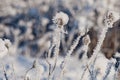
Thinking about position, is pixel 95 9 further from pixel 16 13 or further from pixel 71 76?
pixel 71 76

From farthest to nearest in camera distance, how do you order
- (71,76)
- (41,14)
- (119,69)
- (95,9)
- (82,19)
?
1. (41,14)
2. (95,9)
3. (82,19)
4. (71,76)
5. (119,69)

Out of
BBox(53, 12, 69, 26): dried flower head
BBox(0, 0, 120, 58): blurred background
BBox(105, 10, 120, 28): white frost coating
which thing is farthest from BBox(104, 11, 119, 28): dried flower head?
BBox(0, 0, 120, 58): blurred background

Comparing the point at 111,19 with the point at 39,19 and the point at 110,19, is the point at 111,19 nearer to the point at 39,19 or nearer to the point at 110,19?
the point at 110,19

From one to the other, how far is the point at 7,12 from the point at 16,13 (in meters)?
0.23

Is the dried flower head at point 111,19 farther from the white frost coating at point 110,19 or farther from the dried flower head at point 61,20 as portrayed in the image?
the dried flower head at point 61,20

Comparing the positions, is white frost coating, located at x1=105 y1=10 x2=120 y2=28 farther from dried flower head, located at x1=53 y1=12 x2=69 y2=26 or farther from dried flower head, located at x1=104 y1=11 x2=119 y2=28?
dried flower head, located at x1=53 y1=12 x2=69 y2=26

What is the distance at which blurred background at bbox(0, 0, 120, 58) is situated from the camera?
26.7 feet

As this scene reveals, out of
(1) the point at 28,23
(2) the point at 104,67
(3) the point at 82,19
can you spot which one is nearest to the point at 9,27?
(1) the point at 28,23

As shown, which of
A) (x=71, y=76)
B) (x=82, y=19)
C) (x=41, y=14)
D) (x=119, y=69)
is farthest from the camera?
(x=41, y=14)

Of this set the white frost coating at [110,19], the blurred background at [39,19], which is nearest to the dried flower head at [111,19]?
the white frost coating at [110,19]

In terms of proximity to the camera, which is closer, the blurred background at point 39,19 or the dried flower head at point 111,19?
the dried flower head at point 111,19

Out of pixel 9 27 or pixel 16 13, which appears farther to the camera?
pixel 16 13

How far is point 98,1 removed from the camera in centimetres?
891

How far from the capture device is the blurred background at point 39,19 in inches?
320
